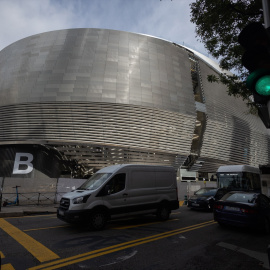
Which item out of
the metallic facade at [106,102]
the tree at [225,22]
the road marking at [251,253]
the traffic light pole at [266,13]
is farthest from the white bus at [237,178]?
the traffic light pole at [266,13]

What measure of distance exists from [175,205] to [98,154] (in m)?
15.2

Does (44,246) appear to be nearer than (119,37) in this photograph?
Yes

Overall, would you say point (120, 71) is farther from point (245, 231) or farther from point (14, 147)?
point (245, 231)

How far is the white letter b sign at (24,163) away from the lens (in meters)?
23.0

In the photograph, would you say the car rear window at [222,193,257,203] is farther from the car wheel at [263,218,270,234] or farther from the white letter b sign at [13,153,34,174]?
the white letter b sign at [13,153,34,174]

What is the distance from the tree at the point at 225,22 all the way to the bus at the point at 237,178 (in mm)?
5321

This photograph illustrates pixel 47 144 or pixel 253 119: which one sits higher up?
pixel 253 119

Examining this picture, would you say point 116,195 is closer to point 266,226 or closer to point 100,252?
point 100,252

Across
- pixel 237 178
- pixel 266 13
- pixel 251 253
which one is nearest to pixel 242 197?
pixel 251 253

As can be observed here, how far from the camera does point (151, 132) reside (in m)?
24.5

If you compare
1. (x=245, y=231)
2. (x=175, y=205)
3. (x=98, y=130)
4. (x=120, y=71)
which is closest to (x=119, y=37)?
(x=120, y=71)

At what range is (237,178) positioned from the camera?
542 inches

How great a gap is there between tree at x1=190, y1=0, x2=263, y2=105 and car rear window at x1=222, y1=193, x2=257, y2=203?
743cm

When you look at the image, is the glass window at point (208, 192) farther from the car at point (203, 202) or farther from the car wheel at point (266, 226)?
the car wheel at point (266, 226)
